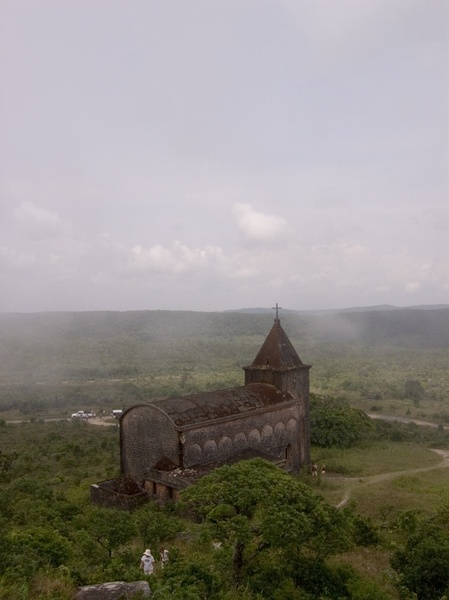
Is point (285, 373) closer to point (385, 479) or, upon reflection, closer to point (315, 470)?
point (315, 470)

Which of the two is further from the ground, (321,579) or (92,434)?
(321,579)

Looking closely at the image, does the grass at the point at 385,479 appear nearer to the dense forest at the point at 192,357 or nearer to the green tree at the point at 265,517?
the green tree at the point at 265,517

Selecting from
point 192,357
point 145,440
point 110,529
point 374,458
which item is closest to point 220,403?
point 145,440

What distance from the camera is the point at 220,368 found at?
83.4 metres

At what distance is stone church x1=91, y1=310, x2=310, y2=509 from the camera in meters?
20.0

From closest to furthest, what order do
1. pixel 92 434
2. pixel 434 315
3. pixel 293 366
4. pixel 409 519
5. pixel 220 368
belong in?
pixel 409 519 < pixel 293 366 < pixel 92 434 < pixel 220 368 < pixel 434 315

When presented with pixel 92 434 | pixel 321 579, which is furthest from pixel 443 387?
pixel 321 579

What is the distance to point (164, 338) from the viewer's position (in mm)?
136500

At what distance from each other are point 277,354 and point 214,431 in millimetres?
6163

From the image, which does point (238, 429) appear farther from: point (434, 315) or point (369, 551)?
point (434, 315)

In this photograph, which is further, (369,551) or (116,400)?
(116,400)

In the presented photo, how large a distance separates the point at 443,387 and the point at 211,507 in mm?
59094

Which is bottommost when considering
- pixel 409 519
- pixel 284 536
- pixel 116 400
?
pixel 116 400

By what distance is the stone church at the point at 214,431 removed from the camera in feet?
65.5
